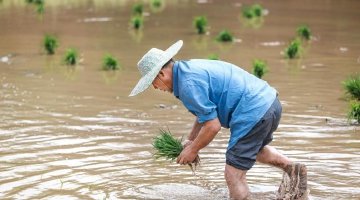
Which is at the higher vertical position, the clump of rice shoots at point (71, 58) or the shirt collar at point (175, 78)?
the shirt collar at point (175, 78)

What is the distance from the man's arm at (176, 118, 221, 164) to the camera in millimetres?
5371

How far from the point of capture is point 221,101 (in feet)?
18.2

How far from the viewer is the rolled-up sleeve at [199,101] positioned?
207 inches

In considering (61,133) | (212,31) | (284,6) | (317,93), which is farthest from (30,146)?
(284,6)

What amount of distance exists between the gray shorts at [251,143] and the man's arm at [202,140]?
260 mm

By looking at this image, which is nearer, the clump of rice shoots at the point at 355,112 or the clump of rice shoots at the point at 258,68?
the clump of rice shoots at the point at 355,112

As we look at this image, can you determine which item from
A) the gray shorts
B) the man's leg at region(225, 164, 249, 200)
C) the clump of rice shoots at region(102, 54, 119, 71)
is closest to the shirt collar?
the gray shorts

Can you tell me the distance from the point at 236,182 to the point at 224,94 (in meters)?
0.64

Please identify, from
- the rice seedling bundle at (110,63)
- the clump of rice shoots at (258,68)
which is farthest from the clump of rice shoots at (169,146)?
the rice seedling bundle at (110,63)

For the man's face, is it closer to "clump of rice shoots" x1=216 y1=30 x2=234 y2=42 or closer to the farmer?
the farmer

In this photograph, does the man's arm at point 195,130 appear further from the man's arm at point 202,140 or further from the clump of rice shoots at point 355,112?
the clump of rice shoots at point 355,112

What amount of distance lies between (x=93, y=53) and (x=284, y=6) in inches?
501

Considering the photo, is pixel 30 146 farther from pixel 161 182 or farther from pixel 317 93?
pixel 317 93

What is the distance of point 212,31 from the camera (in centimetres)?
1861
